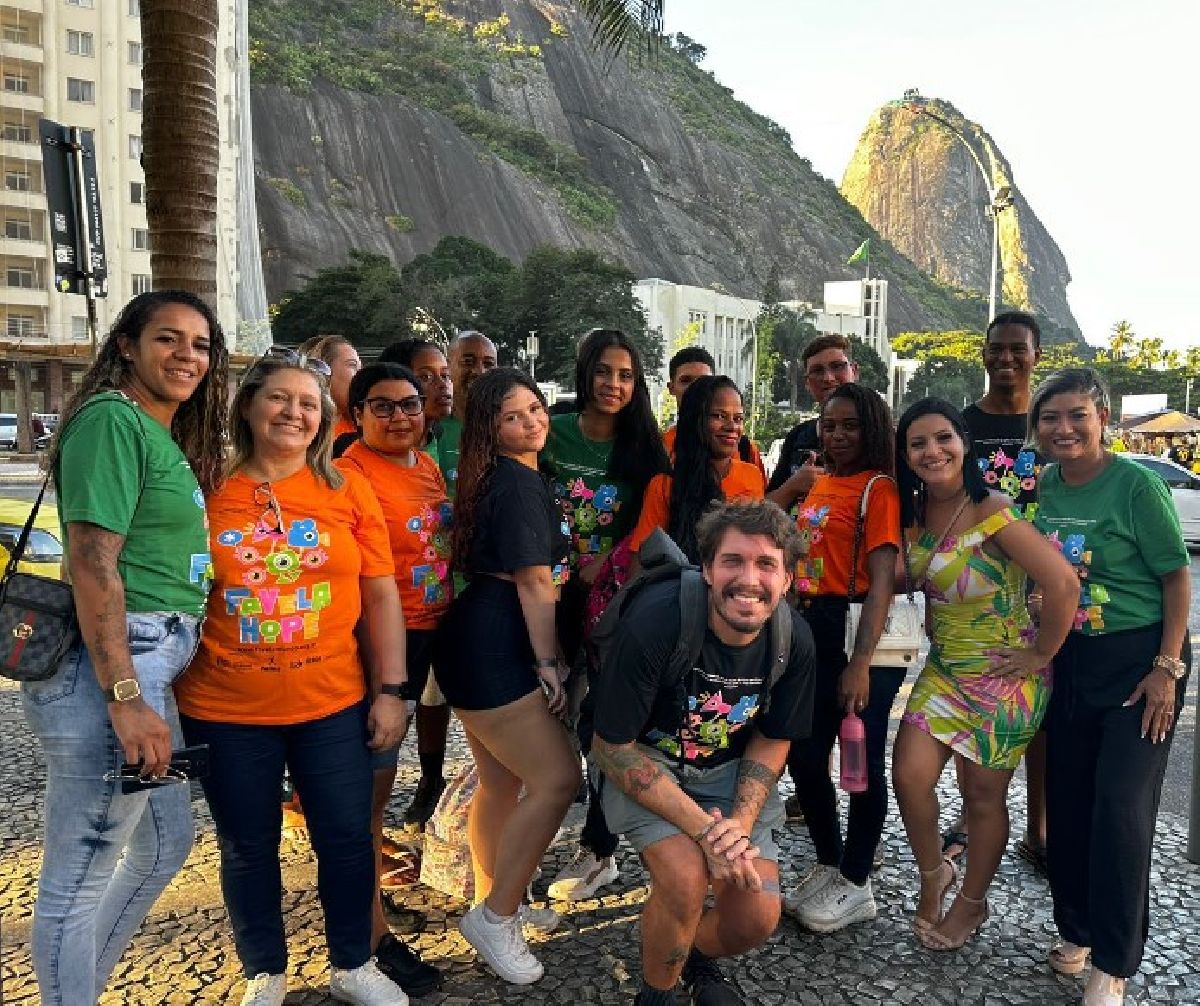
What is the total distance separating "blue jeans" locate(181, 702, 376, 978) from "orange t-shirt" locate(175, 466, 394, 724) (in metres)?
0.07

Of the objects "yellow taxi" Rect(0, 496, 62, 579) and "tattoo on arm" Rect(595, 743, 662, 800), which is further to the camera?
"yellow taxi" Rect(0, 496, 62, 579)

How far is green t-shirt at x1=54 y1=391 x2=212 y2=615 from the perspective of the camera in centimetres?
213

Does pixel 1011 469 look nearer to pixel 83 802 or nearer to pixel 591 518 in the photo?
pixel 591 518

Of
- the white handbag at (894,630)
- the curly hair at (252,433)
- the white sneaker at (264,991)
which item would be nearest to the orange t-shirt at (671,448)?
the white handbag at (894,630)

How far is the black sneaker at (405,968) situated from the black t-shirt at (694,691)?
3.14 ft

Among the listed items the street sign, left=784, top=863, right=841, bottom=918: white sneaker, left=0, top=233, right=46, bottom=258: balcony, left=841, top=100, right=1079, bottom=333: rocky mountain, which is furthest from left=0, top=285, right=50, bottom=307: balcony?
left=841, top=100, right=1079, bottom=333: rocky mountain

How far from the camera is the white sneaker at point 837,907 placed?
10.5 ft

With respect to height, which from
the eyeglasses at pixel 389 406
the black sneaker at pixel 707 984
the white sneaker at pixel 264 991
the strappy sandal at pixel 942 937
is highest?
the eyeglasses at pixel 389 406

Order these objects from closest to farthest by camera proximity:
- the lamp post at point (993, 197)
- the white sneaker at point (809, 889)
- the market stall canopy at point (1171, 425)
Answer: the white sneaker at point (809, 889) → the lamp post at point (993, 197) → the market stall canopy at point (1171, 425)

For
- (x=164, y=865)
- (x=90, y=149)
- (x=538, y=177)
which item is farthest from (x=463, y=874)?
(x=538, y=177)

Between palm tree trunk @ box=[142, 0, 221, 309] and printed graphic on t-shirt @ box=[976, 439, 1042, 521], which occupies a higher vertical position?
palm tree trunk @ box=[142, 0, 221, 309]

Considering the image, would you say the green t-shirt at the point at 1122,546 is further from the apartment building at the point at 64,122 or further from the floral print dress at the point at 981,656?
the apartment building at the point at 64,122

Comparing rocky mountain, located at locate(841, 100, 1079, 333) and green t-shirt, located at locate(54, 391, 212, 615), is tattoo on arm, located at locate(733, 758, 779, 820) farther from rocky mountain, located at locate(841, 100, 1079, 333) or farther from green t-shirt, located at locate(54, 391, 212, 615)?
rocky mountain, located at locate(841, 100, 1079, 333)

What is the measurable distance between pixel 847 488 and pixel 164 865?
7.80 feet
